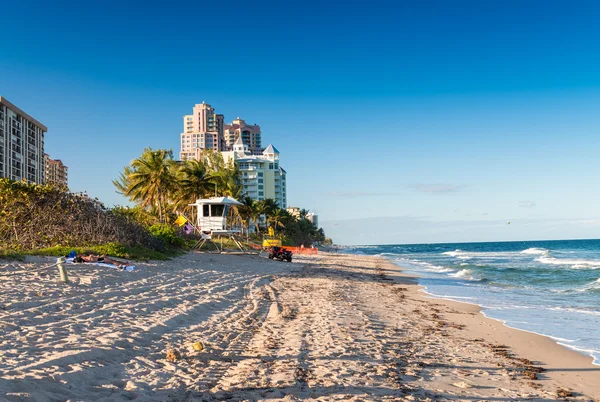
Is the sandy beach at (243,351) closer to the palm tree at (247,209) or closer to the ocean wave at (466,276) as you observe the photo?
the ocean wave at (466,276)

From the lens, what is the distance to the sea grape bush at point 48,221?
691 inches

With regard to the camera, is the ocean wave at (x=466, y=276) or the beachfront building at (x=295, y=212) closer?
the ocean wave at (x=466, y=276)

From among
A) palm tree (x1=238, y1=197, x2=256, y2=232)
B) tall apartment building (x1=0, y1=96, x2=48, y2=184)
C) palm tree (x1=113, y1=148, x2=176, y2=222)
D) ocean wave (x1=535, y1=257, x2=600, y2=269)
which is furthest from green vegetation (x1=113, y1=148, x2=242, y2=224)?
ocean wave (x1=535, y1=257, x2=600, y2=269)

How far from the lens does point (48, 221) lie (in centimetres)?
1822

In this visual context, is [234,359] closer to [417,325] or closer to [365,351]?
[365,351]

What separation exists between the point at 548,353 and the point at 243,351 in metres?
5.41

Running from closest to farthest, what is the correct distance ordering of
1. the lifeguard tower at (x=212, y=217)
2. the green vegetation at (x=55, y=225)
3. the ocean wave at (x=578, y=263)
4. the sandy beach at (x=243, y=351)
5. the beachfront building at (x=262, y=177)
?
the sandy beach at (x=243, y=351), the green vegetation at (x=55, y=225), the lifeguard tower at (x=212, y=217), the ocean wave at (x=578, y=263), the beachfront building at (x=262, y=177)

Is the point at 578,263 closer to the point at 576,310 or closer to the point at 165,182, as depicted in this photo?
the point at 576,310

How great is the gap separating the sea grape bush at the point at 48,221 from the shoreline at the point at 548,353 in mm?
14136

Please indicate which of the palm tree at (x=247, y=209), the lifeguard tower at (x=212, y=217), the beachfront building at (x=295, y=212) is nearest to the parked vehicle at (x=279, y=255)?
the lifeguard tower at (x=212, y=217)

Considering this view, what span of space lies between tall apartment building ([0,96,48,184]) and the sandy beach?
61089 mm

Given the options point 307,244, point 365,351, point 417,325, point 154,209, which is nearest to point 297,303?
point 417,325

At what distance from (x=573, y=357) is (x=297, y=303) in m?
6.40

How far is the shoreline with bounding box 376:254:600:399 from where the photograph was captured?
643 centimetres
